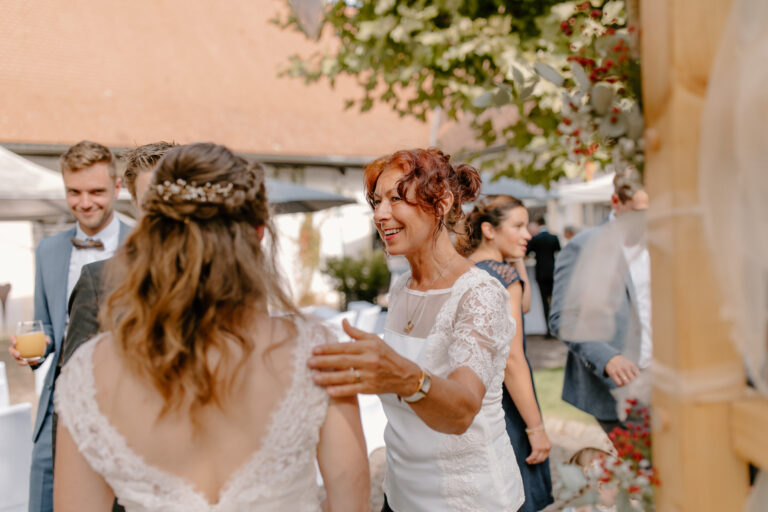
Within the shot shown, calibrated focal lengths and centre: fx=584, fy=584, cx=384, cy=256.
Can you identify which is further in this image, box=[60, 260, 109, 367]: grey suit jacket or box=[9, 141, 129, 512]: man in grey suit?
box=[9, 141, 129, 512]: man in grey suit

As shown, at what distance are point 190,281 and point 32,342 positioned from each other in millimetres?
1867

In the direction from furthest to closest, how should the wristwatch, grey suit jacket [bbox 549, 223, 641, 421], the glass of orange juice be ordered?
grey suit jacket [bbox 549, 223, 641, 421] → the glass of orange juice → the wristwatch

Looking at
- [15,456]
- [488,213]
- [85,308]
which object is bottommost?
[15,456]

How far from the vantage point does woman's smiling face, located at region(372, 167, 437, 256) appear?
6.80 ft

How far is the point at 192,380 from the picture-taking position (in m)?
1.17

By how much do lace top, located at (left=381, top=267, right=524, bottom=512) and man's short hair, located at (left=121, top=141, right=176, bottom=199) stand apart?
3.60 feet

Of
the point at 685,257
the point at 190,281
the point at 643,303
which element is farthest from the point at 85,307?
the point at 643,303

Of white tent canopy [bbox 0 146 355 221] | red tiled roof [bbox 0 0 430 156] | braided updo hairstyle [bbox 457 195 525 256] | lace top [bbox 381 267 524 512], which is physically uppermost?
red tiled roof [bbox 0 0 430 156]

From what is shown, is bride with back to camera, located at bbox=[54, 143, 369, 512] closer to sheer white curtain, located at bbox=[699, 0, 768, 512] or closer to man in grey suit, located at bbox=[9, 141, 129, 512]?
sheer white curtain, located at bbox=[699, 0, 768, 512]

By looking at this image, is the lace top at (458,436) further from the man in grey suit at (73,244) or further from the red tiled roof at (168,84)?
the red tiled roof at (168,84)

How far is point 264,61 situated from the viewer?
52.7 feet

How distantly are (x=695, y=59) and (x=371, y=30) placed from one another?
5371mm

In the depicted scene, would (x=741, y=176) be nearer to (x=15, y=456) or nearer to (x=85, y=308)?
(x=85, y=308)

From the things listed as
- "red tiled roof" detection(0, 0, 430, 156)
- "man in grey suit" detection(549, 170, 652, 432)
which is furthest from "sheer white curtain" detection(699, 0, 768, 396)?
"red tiled roof" detection(0, 0, 430, 156)
